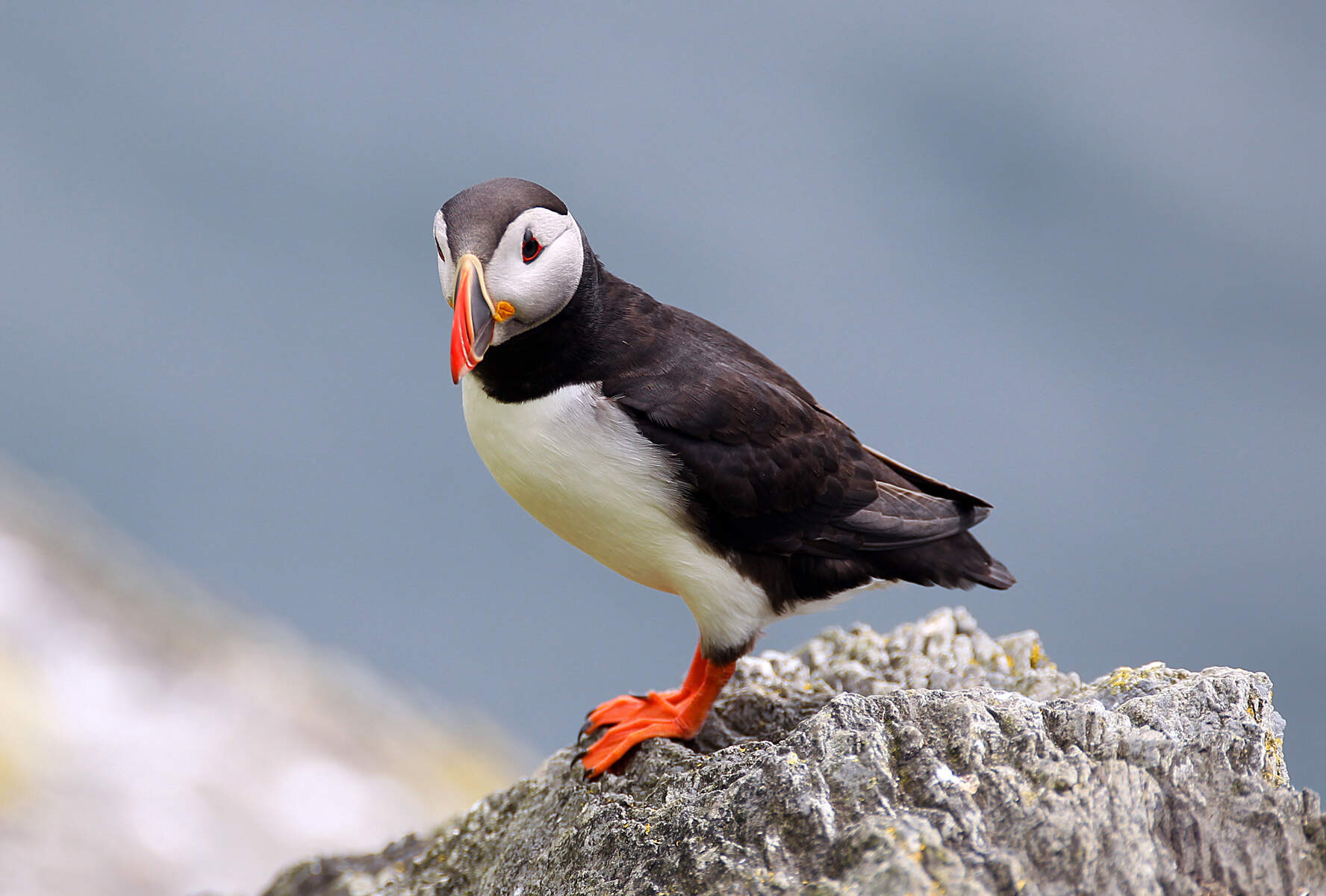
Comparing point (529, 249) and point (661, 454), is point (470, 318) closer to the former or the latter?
Result: point (529, 249)

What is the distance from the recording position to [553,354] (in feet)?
8.42

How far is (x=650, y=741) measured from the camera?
2846mm

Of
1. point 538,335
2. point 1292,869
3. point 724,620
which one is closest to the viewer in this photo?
point 1292,869

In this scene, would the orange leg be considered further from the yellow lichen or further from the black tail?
the yellow lichen

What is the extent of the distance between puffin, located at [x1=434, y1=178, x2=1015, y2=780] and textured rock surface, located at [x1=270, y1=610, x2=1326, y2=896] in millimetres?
538

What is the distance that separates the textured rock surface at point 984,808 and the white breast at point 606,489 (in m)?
0.51

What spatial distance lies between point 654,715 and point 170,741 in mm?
3260

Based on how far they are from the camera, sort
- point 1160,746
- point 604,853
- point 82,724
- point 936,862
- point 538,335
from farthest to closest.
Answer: point 82,724
point 538,335
point 604,853
point 1160,746
point 936,862

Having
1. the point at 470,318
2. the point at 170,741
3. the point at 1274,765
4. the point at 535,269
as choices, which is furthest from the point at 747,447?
the point at 170,741

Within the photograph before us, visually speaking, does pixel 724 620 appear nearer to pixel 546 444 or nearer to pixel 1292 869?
pixel 546 444

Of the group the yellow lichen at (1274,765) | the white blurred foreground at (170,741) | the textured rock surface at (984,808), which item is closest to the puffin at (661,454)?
the textured rock surface at (984,808)

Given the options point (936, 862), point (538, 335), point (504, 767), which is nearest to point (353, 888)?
point (538, 335)

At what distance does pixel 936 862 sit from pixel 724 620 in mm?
1194

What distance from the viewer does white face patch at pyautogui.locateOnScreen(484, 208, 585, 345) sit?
2.29 m
